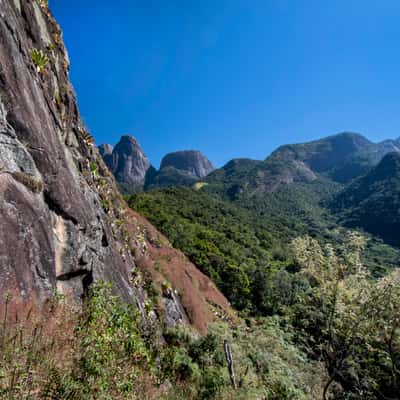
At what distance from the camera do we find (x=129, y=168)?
144625 mm

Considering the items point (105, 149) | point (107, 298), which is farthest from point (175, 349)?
point (105, 149)

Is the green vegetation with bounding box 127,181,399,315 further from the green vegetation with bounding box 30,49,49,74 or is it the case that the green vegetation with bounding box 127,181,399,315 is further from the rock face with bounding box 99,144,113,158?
the rock face with bounding box 99,144,113,158

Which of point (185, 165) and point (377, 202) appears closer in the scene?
point (377, 202)

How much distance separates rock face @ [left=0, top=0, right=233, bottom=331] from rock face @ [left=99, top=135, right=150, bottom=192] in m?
132

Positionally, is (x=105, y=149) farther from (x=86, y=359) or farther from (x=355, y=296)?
(x=86, y=359)

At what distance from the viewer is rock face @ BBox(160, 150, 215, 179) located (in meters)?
163

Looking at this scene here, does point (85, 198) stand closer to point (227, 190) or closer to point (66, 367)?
point (66, 367)

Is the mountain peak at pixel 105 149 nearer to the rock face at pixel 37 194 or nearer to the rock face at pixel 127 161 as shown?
the rock face at pixel 127 161

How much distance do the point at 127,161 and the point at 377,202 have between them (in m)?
123

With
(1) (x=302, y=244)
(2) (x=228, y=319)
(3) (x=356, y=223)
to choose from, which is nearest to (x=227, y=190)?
(3) (x=356, y=223)

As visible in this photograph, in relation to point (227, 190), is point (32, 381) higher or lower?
lower

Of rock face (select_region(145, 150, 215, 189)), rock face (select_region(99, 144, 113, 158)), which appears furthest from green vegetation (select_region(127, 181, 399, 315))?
rock face (select_region(99, 144, 113, 158))

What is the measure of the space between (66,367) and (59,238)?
157 inches

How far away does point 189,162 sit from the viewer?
164 meters
